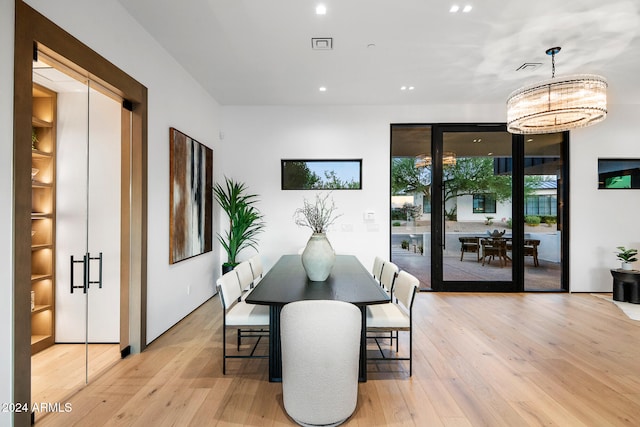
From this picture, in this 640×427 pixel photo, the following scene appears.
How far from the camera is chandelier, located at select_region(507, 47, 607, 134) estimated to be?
9.88 ft

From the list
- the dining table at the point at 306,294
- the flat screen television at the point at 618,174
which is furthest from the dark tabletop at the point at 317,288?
the flat screen television at the point at 618,174

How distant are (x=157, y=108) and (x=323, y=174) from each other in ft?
8.86

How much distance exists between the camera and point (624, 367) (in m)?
2.66

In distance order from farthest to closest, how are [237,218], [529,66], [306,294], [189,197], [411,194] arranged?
[411,194], [237,218], [189,197], [529,66], [306,294]

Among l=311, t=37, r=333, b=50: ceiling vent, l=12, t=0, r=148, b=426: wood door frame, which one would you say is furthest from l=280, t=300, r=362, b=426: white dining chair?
l=311, t=37, r=333, b=50: ceiling vent

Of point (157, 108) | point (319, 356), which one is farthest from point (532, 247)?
point (157, 108)

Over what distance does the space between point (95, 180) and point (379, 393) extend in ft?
9.93

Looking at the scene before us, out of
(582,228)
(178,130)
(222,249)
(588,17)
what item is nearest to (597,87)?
(588,17)

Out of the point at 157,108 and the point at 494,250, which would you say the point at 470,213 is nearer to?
the point at 494,250

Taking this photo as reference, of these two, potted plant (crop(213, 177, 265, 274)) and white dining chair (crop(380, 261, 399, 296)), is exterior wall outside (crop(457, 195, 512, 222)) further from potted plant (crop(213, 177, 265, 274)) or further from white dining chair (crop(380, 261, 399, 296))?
potted plant (crop(213, 177, 265, 274))

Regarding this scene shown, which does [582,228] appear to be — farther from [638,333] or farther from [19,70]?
[19,70]

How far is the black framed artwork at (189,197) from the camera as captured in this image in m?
3.52

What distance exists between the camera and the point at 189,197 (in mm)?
3938

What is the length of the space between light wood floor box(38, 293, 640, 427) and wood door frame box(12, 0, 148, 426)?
457 millimetres
